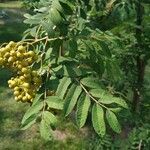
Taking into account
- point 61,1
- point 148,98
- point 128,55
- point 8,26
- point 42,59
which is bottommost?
point 8,26

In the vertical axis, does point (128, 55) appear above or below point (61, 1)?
below

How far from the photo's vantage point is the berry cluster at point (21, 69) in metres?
Answer: 1.79

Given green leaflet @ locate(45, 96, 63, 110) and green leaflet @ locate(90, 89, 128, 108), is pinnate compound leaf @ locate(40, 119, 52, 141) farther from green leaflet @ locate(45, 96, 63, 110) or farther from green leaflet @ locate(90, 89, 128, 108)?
green leaflet @ locate(90, 89, 128, 108)

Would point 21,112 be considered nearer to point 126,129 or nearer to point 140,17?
point 126,129

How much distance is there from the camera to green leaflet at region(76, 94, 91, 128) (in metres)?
1.78

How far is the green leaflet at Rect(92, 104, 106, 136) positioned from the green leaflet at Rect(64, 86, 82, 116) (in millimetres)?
90

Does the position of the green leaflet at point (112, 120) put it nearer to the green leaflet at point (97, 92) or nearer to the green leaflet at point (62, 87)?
the green leaflet at point (97, 92)

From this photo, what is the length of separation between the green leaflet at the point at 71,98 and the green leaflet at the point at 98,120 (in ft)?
0.30

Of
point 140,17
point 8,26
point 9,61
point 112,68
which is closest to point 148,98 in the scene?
point 140,17

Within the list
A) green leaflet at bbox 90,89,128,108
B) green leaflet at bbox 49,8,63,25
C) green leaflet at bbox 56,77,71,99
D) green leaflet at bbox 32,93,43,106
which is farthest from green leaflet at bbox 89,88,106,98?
green leaflet at bbox 49,8,63,25

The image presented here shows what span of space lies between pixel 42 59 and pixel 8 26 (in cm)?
1074

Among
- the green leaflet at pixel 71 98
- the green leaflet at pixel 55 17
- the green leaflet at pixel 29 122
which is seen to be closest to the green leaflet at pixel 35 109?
the green leaflet at pixel 29 122

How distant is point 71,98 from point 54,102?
8 cm

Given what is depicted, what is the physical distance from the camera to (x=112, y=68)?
96.0 inches
